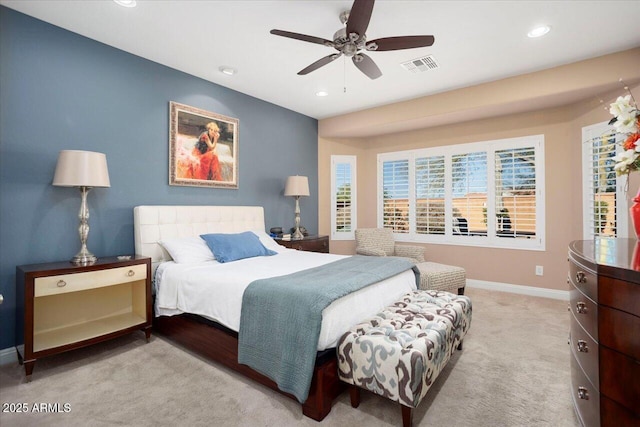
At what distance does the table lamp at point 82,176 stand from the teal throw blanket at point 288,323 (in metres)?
1.65

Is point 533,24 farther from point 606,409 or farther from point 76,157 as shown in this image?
point 76,157

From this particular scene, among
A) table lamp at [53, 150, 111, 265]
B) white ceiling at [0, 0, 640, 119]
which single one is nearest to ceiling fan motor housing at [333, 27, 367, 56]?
white ceiling at [0, 0, 640, 119]

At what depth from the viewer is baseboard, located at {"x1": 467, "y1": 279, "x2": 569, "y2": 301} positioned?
429 centimetres

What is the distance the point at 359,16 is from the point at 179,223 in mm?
2798

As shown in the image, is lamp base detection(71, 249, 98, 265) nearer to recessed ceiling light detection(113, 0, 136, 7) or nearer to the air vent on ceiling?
recessed ceiling light detection(113, 0, 136, 7)

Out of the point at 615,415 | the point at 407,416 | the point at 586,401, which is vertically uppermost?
the point at 615,415

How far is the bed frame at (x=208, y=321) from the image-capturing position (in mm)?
1864

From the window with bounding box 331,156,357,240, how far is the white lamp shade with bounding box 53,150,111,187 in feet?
13.0

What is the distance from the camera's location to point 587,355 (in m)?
1.47

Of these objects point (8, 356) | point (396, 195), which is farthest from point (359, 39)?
point (8, 356)

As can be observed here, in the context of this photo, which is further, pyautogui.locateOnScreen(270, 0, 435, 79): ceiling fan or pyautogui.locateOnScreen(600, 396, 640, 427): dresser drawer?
pyautogui.locateOnScreen(270, 0, 435, 79): ceiling fan

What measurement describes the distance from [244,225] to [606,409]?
3.82 m

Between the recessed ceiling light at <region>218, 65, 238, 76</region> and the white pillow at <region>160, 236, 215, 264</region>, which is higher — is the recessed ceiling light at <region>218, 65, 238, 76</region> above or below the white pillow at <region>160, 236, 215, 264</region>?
above

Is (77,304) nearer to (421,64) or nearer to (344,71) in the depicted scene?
(344,71)
